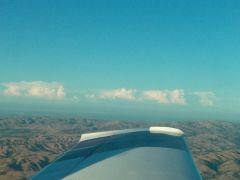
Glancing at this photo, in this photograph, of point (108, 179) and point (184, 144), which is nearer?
point (108, 179)

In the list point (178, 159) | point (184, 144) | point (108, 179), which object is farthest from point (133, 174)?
point (184, 144)

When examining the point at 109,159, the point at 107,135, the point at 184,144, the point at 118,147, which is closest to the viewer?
the point at 109,159

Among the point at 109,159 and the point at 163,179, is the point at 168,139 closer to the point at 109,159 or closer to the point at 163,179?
the point at 109,159

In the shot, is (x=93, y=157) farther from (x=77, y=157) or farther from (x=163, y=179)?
(x=163, y=179)

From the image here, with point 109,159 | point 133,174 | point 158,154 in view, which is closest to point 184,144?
point 158,154

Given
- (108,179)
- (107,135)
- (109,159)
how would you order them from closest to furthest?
(108,179)
(109,159)
(107,135)

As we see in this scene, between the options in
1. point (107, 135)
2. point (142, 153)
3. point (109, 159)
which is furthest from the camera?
point (107, 135)
